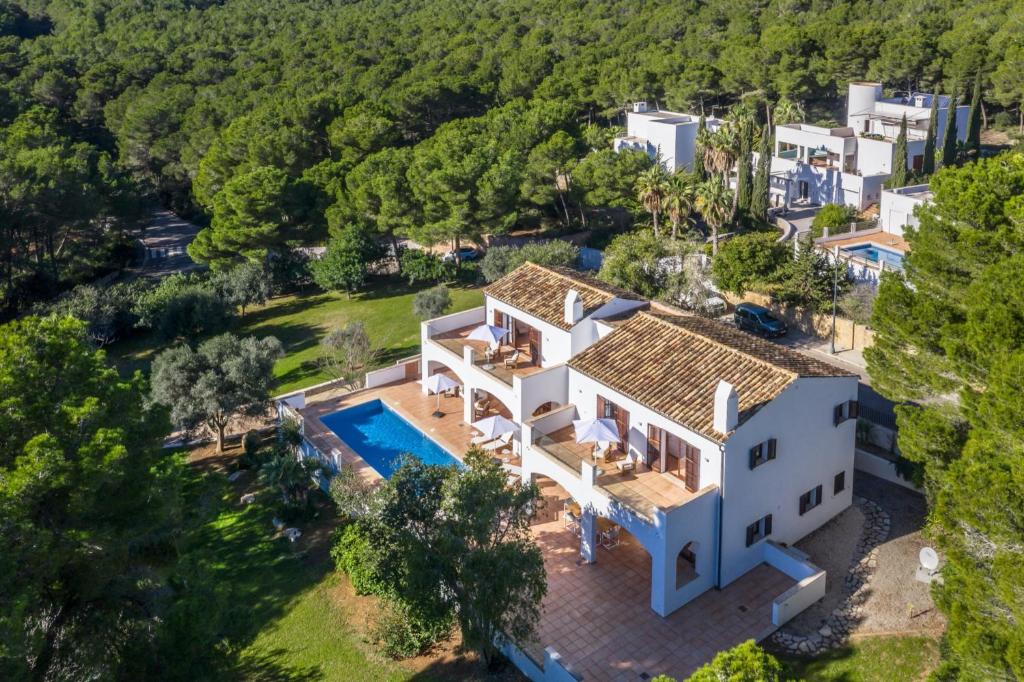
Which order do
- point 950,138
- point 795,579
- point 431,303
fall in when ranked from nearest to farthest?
point 795,579, point 431,303, point 950,138

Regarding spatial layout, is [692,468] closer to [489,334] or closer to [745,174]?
[489,334]

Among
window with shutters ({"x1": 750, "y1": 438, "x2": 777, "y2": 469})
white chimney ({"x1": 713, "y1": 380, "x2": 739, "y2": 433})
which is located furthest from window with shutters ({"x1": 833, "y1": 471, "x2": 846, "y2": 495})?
white chimney ({"x1": 713, "y1": 380, "x2": 739, "y2": 433})

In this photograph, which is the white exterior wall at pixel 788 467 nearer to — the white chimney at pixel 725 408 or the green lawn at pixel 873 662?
the white chimney at pixel 725 408

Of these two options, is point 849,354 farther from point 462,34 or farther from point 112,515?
point 462,34

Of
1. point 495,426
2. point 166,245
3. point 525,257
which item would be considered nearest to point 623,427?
point 495,426

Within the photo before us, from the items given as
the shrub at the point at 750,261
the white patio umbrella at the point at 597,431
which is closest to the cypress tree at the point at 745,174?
the shrub at the point at 750,261

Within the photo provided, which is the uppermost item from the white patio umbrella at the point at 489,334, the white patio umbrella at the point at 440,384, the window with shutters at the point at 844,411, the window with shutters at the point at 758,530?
the white patio umbrella at the point at 489,334
